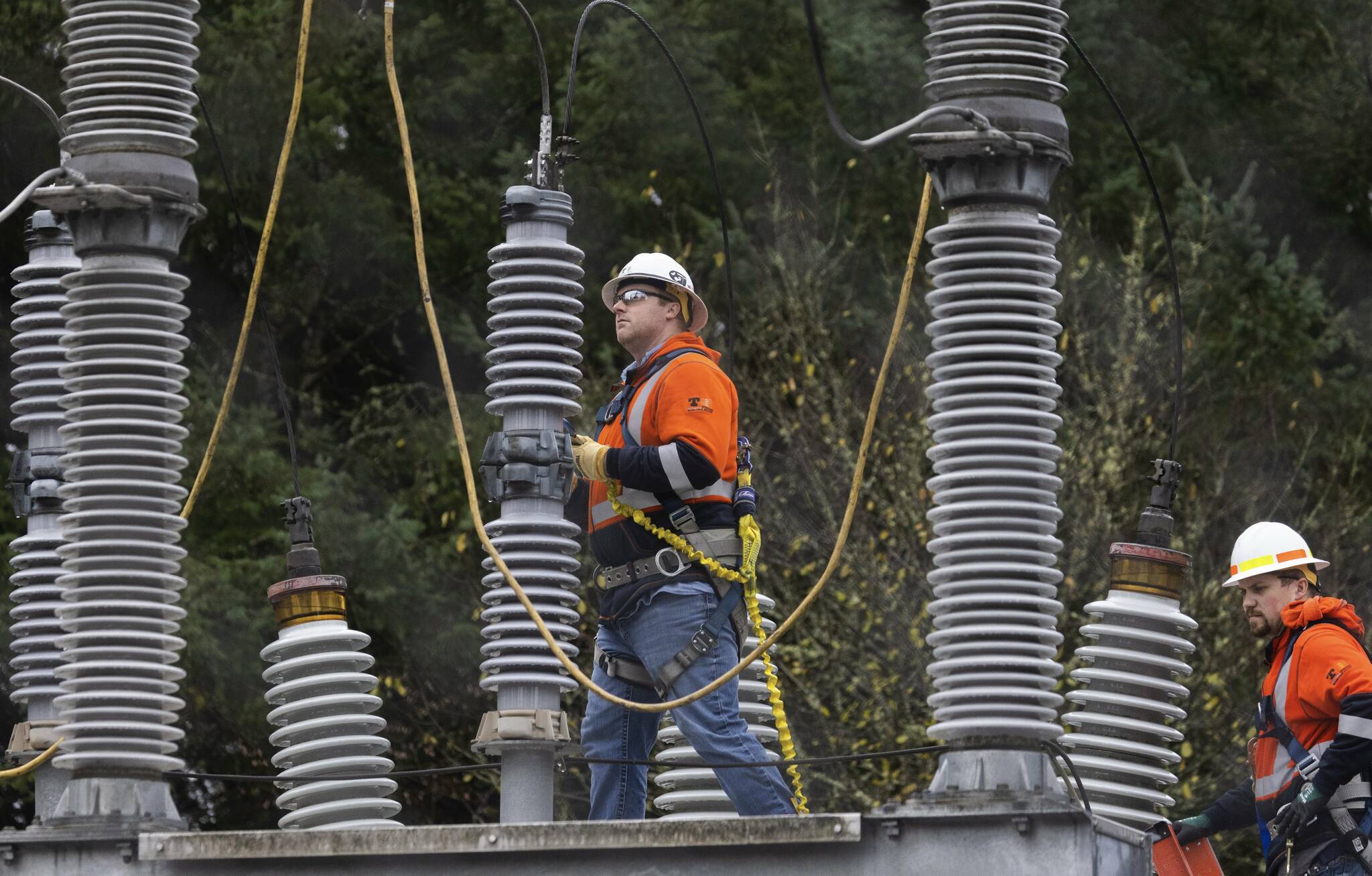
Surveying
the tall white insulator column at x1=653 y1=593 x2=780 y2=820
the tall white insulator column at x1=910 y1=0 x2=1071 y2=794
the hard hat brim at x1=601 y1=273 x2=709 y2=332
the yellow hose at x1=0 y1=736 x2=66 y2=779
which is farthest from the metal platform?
the hard hat brim at x1=601 y1=273 x2=709 y2=332

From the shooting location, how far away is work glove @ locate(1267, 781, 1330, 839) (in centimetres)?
712

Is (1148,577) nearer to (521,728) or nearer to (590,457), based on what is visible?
(590,457)

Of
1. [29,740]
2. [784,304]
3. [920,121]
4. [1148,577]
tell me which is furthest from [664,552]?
[784,304]

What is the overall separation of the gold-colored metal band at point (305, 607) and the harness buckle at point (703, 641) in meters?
1.19

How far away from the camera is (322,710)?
24.2 ft

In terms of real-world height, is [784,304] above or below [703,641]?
above

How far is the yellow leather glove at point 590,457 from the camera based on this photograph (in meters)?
7.13

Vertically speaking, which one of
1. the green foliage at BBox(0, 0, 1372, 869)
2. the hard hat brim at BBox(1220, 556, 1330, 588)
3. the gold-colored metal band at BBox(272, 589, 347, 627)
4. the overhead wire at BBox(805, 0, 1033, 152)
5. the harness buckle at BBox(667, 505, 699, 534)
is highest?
the green foliage at BBox(0, 0, 1372, 869)

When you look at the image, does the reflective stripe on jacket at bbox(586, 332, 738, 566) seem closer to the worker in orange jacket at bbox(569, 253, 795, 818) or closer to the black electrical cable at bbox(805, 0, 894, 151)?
the worker in orange jacket at bbox(569, 253, 795, 818)

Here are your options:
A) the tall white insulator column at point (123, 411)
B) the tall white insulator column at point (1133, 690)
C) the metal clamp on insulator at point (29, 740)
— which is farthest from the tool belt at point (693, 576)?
the metal clamp on insulator at point (29, 740)

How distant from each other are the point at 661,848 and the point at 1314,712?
259 cm

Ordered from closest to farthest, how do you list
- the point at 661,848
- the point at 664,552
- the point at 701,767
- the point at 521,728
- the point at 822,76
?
the point at 822,76, the point at 661,848, the point at 521,728, the point at 664,552, the point at 701,767

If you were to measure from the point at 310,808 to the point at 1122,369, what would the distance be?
1237 cm

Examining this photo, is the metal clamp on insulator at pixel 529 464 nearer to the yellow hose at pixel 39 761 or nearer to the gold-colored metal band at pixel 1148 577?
the yellow hose at pixel 39 761
